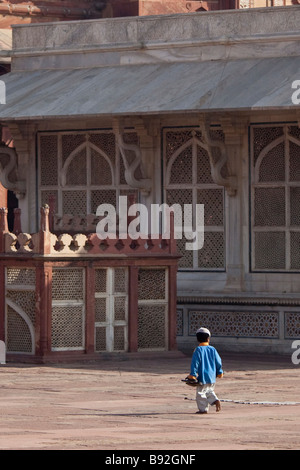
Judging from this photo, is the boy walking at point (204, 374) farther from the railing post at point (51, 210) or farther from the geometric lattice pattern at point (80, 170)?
the geometric lattice pattern at point (80, 170)

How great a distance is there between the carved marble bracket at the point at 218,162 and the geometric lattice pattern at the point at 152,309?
5.61 ft

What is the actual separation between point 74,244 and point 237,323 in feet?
9.63

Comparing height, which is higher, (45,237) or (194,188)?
(194,188)

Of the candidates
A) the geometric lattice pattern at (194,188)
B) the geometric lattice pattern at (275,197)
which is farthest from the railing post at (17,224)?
the geometric lattice pattern at (275,197)

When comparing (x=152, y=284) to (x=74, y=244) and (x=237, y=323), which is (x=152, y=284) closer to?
(x=74, y=244)

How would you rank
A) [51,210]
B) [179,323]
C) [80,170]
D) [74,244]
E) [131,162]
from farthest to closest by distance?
[80,170], [131,162], [179,323], [51,210], [74,244]

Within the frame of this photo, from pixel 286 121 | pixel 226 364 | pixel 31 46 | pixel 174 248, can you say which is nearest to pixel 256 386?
pixel 226 364

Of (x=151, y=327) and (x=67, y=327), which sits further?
(x=151, y=327)

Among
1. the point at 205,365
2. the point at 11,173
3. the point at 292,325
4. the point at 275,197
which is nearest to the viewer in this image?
the point at 205,365

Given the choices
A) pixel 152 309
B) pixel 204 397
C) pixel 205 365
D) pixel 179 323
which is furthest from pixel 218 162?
pixel 204 397

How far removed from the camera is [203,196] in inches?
820

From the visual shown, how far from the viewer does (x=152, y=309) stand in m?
19.0
